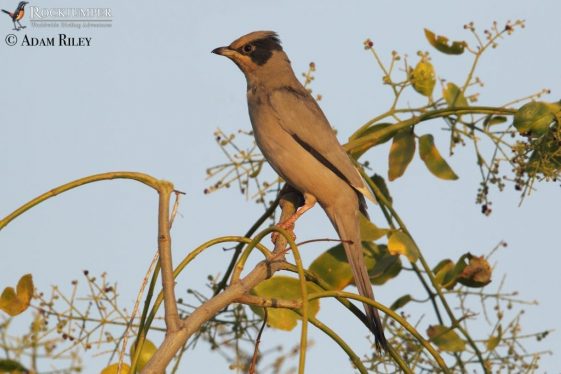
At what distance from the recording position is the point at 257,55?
647 centimetres

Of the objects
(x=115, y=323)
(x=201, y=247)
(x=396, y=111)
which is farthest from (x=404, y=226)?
(x=201, y=247)

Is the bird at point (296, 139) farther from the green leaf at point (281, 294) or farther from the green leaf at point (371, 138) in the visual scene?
the green leaf at point (281, 294)

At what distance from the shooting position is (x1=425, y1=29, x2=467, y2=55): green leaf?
5242 millimetres

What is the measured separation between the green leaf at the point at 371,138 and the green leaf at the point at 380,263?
0.52 m

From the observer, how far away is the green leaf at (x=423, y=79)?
5.07 meters

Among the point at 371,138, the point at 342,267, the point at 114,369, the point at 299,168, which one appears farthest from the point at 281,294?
the point at 299,168

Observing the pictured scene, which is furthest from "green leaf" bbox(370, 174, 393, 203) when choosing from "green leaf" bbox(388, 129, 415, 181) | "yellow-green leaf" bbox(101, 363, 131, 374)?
"yellow-green leaf" bbox(101, 363, 131, 374)

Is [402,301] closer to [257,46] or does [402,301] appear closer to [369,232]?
[369,232]

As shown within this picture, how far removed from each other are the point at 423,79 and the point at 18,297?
108 inches

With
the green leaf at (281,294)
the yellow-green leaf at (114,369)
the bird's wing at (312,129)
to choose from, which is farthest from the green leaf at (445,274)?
the yellow-green leaf at (114,369)

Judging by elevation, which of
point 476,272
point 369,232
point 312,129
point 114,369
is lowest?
point 114,369

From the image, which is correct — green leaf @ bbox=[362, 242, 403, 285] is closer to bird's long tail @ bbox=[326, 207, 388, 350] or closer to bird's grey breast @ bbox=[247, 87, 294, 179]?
bird's long tail @ bbox=[326, 207, 388, 350]

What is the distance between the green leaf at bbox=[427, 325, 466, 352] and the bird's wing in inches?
43.9

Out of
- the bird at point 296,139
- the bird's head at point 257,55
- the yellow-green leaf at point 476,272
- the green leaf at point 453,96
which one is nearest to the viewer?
the yellow-green leaf at point 476,272
